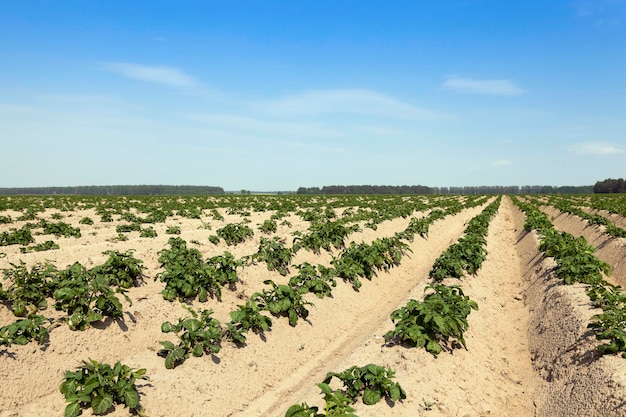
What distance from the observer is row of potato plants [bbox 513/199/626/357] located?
5875mm

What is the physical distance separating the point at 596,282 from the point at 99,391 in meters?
10.7

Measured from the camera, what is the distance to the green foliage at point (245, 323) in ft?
23.3

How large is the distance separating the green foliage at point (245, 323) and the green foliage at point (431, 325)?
248 cm

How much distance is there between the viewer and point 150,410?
208 inches

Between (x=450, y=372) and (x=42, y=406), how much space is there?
6212 mm

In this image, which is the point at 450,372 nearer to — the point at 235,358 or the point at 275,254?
the point at 235,358

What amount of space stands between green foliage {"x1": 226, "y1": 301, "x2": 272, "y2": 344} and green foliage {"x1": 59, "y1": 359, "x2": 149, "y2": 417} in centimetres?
209

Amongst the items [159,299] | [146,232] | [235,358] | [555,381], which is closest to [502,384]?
[555,381]

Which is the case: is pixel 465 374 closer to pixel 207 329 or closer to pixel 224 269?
pixel 207 329

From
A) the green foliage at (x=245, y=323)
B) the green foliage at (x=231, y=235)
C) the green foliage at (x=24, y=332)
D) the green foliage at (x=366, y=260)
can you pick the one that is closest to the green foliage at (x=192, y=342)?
the green foliage at (x=245, y=323)

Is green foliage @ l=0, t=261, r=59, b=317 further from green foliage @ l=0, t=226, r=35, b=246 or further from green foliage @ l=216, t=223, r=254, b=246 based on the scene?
green foliage @ l=0, t=226, r=35, b=246

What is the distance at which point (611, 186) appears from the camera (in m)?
140

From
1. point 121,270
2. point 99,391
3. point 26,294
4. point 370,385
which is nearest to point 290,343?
point 370,385

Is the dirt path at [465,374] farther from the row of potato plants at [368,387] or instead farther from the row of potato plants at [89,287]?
the row of potato plants at [89,287]
